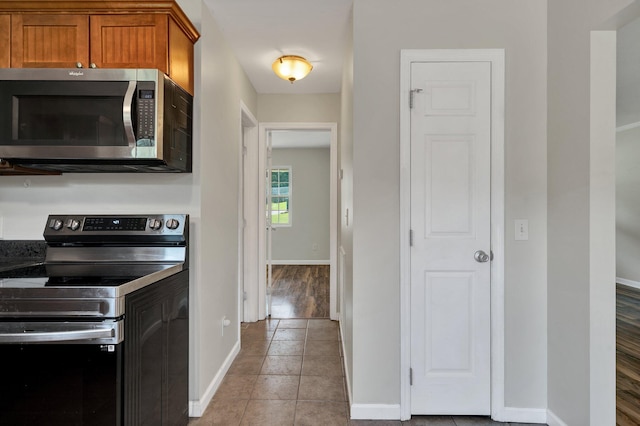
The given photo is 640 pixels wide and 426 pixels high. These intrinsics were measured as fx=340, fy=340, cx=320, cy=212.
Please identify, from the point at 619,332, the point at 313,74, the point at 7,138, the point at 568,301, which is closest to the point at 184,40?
the point at 7,138

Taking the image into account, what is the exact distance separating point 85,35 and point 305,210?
228 inches

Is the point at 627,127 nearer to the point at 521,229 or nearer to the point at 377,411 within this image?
the point at 521,229

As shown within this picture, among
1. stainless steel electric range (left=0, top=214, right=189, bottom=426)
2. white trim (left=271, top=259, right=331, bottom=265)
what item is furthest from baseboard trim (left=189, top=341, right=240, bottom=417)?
white trim (left=271, top=259, right=331, bottom=265)

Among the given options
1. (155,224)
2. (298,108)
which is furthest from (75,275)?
(298,108)

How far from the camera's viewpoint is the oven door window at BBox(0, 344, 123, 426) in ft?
4.25

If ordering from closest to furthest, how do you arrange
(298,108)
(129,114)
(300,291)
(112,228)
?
(129,114), (112,228), (298,108), (300,291)

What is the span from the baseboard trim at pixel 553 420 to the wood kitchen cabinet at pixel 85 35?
277 cm

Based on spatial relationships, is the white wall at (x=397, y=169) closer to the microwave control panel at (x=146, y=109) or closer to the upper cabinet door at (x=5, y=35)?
the microwave control panel at (x=146, y=109)

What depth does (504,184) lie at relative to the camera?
196cm

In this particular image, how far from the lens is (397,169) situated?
77.3 inches

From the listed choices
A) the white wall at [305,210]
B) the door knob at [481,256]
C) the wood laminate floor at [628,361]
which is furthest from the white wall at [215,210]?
the white wall at [305,210]

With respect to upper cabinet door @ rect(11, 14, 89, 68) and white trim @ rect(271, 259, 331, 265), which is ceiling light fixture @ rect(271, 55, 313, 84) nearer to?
upper cabinet door @ rect(11, 14, 89, 68)

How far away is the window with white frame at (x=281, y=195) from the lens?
7.41 meters

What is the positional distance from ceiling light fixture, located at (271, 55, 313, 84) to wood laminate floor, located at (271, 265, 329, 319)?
2.54 meters
